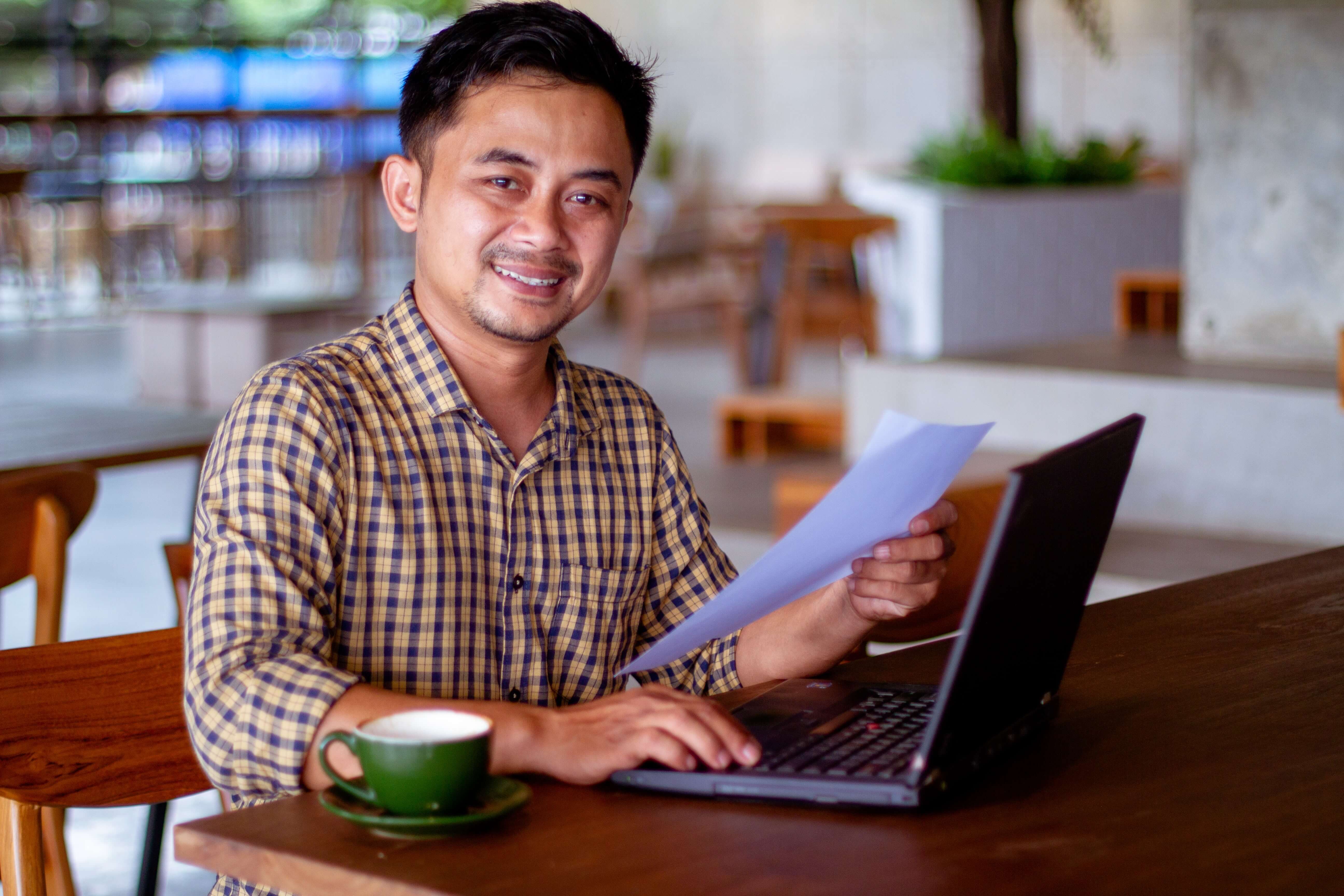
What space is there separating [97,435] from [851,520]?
1.99 meters

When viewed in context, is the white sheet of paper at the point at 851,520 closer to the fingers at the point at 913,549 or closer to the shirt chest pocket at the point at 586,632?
the fingers at the point at 913,549

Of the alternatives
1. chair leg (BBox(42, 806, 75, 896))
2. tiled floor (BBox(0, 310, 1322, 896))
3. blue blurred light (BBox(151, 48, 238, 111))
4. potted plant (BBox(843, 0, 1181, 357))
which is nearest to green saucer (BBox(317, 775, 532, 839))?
chair leg (BBox(42, 806, 75, 896))

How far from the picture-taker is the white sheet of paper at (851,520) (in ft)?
3.84

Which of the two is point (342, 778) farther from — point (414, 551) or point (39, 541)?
point (39, 541)

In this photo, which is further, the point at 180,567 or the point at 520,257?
the point at 180,567

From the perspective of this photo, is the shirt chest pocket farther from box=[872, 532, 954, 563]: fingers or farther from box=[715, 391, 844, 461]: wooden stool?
box=[715, 391, 844, 461]: wooden stool

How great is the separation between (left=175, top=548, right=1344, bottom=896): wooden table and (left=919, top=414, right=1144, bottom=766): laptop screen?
5 centimetres

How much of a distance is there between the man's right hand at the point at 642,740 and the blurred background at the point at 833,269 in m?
0.75

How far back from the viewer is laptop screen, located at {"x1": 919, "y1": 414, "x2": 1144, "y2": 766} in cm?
99

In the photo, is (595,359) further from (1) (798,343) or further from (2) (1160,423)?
(2) (1160,423)

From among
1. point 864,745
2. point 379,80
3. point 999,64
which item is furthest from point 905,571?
point 379,80

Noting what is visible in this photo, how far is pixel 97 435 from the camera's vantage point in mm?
2869

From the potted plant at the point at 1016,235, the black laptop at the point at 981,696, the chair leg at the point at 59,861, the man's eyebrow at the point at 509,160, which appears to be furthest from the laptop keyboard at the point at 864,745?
the potted plant at the point at 1016,235

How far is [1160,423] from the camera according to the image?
3725mm
